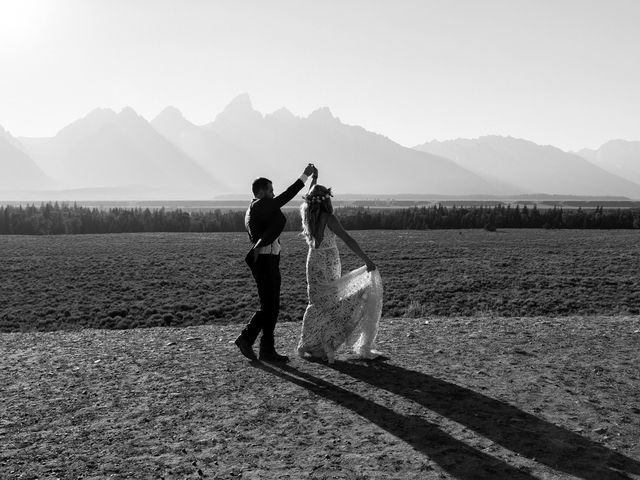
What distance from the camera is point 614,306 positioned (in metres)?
19.2

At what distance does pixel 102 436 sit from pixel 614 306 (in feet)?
56.0

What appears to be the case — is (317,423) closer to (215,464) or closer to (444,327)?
(215,464)

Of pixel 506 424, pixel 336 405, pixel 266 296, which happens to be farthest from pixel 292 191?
pixel 506 424

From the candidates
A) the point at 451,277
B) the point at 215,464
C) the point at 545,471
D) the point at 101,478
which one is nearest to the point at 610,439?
the point at 545,471

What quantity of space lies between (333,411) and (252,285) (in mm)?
18717

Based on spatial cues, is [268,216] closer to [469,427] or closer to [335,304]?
[335,304]

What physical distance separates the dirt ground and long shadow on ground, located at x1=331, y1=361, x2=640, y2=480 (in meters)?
0.02

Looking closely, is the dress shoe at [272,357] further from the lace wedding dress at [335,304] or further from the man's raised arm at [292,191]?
the man's raised arm at [292,191]

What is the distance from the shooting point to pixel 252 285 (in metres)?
25.8

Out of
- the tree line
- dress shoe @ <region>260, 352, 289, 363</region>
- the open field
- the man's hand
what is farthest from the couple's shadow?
the tree line

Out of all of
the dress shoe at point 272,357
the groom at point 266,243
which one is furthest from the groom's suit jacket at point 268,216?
the dress shoe at point 272,357

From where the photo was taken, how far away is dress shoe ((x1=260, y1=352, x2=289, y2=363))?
9453 mm

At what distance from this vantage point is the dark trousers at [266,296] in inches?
356

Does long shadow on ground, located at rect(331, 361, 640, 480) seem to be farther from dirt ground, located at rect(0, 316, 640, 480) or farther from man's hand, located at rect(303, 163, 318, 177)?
man's hand, located at rect(303, 163, 318, 177)
